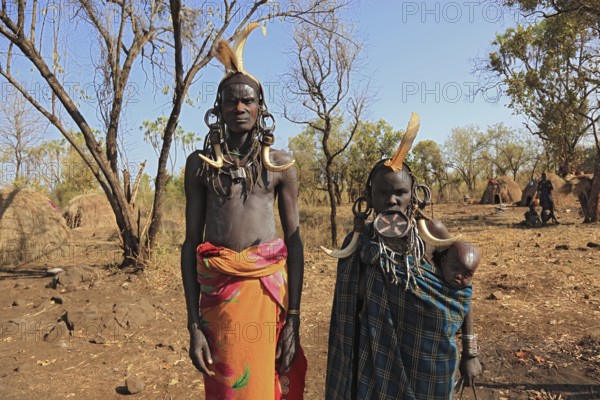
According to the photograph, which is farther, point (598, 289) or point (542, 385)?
point (598, 289)

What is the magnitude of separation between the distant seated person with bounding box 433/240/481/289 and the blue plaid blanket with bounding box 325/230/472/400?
0.14 feet

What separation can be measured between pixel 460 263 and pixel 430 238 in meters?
0.15

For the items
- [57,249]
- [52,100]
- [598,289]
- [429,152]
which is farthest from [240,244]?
[429,152]

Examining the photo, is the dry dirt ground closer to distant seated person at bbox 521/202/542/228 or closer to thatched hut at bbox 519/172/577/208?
distant seated person at bbox 521/202/542/228

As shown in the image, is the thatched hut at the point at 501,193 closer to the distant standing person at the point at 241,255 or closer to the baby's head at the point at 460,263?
the baby's head at the point at 460,263

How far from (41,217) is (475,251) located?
8.46 m

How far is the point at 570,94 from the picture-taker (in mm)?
13141

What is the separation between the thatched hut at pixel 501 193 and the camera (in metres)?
18.0

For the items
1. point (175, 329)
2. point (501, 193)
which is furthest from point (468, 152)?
point (175, 329)

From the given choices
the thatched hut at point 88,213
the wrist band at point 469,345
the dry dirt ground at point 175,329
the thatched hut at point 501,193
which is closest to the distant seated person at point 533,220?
the dry dirt ground at point 175,329

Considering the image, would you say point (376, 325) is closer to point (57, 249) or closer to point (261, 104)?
point (261, 104)

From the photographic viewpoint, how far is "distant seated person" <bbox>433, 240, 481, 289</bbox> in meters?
1.59

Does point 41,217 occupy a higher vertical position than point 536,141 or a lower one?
lower

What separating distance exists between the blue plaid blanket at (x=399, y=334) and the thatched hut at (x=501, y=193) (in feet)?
59.1
